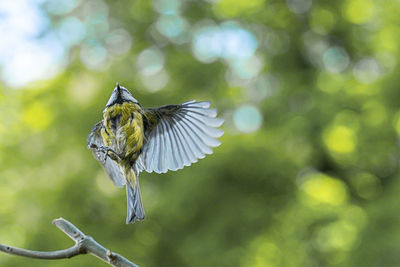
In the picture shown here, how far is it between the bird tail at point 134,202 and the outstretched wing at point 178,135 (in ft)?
0.54

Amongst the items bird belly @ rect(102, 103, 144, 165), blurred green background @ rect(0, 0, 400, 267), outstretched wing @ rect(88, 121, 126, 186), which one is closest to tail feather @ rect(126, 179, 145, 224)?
bird belly @ rect(102, 103, 144, 165)

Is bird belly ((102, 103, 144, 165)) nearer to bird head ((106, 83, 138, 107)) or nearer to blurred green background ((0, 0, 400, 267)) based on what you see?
bird head ((106, 83, 138, 107))

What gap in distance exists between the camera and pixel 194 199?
8.74 metres

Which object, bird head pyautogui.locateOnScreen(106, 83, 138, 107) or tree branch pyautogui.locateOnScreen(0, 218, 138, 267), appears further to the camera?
bird head pyautogui.locateOnScreen(106, 83, 138, 107)

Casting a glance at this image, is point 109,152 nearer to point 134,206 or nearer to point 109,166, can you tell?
point 134,206

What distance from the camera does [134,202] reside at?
2152 millimetres

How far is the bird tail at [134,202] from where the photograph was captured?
6.33ft

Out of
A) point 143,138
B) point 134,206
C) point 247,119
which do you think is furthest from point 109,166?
point 247,119

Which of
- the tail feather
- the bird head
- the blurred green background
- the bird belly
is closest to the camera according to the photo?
the tail feather

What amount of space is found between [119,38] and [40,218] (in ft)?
13.0

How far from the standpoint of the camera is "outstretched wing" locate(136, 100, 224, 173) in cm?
254

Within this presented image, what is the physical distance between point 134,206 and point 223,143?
663 cm

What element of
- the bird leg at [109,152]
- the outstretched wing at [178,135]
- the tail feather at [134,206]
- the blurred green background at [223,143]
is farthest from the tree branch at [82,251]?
the blurred green background at [223,143]

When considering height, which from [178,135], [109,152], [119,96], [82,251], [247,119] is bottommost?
[82,251]
